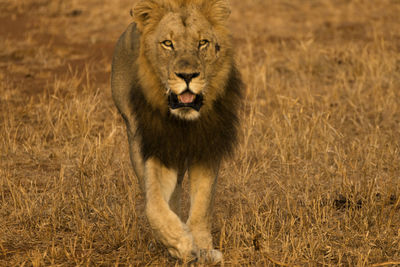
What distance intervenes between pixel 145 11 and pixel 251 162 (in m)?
2.28

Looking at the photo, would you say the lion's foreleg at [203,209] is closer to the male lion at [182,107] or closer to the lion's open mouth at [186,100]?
the male lion at [182,107]

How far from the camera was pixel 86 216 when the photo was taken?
4480mm

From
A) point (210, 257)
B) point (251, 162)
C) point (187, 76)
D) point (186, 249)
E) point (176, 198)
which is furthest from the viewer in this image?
point (251, 162)

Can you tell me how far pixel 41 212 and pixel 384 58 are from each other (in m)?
5.28

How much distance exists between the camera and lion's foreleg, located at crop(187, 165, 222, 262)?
12.4 ft

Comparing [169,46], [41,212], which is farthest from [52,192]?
[169,46]

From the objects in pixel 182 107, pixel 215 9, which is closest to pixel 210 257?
pixel 182 107

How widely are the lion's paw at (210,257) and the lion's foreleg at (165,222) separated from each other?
6 cm

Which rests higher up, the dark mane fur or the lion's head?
the lion's head

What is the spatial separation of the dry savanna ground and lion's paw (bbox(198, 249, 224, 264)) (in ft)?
0.25

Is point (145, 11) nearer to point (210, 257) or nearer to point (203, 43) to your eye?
point (203, 43)

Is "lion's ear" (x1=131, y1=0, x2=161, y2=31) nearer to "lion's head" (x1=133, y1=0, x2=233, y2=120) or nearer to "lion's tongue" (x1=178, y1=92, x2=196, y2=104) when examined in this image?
"lion's head" (x1=133, y1=0, x2=233, y2=120)

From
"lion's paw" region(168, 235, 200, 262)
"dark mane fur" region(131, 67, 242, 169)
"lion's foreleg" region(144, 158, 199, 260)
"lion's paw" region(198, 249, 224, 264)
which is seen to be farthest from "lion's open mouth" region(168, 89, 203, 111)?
"lion's paw" region(198, 249, 224, 264)

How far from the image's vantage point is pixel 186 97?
353cm
